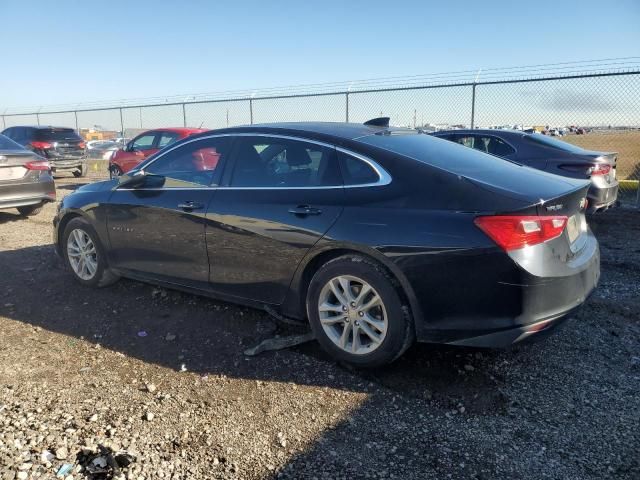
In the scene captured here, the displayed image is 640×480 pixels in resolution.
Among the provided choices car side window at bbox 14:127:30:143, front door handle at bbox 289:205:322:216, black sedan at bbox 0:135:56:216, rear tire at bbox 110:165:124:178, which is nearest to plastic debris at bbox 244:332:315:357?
front door handle at bbox 289:205:322:216

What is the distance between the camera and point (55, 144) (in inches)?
607

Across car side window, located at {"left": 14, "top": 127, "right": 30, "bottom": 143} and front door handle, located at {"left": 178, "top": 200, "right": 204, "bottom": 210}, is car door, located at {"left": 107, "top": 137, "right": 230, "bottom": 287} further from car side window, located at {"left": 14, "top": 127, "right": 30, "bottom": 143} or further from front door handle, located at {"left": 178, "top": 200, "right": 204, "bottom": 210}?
car side window, located at {"left": 14, "top": 127, "right": 30, "bottom": 143}

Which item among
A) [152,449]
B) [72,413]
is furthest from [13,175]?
[152,449]

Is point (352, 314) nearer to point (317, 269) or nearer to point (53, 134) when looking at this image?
point (317, 269)

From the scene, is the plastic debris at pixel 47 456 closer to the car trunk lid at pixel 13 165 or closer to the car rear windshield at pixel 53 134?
the car trunk lid at pixel 13 165

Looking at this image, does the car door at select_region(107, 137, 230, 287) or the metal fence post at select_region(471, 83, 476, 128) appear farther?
the metal fence post at select_region(471, 83, 476, 128)

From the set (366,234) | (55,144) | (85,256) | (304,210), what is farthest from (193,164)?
(55,144)

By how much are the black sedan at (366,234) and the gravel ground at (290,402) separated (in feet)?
1.09

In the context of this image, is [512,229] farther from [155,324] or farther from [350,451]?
[155,324]

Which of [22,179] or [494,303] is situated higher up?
[22,179]

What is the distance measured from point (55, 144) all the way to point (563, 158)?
13823 millimetres

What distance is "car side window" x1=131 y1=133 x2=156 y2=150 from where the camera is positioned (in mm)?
13336

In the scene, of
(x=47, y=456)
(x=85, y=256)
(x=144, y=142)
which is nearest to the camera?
(x=47, y=456)

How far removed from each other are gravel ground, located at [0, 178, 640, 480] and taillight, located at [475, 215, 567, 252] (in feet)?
3.07
